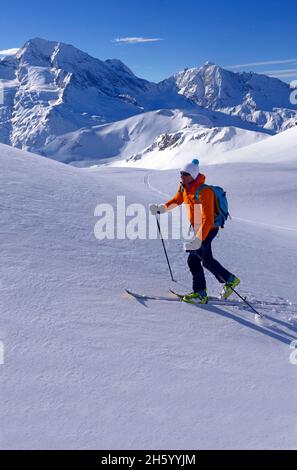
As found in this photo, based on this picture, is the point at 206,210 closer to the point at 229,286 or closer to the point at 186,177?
the point at 186,177

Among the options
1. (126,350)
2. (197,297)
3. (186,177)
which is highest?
(186,177)

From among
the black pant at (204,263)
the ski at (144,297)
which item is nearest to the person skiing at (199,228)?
the black pant at (204,263)

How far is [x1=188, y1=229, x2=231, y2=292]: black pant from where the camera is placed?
5785 millimetres

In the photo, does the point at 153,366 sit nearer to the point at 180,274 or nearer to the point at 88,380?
the point at 88,380

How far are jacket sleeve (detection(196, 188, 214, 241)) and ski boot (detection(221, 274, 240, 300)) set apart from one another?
91 cm

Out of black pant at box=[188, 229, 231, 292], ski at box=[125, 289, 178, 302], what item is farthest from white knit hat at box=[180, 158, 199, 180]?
ski at box=[125, 289, 178, 302]

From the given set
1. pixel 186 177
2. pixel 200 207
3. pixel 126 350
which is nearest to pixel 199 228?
pixel 200 207

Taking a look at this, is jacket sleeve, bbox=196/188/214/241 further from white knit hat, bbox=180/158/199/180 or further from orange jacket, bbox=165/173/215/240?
white knit hat, bbox=180/158/199/180

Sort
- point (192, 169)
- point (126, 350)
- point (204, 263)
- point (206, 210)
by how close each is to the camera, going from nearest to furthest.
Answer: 1. point (126, 350)
2. point (206, 210)
3. point (192, 169)
4. point (204, 263)

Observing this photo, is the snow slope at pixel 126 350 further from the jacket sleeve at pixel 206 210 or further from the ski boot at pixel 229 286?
the jacket sleeve at pixel 206 210

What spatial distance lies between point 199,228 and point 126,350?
6.68ft

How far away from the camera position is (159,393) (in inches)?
150

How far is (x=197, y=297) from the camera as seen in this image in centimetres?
595

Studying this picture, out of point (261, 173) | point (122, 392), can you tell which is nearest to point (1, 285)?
point (122, 392)
